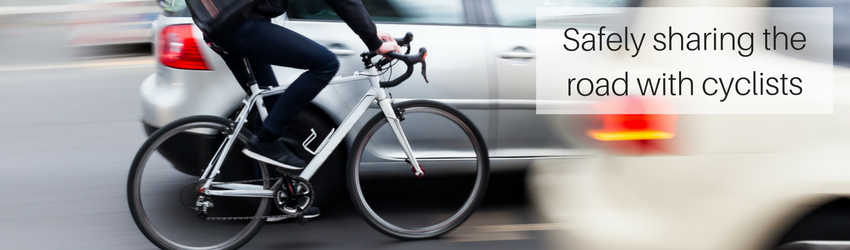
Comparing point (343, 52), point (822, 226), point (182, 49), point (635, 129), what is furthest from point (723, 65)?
point (182, 49)

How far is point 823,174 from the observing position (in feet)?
6.97

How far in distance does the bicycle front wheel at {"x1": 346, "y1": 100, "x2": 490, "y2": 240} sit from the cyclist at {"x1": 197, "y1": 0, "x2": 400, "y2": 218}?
1.05 ft

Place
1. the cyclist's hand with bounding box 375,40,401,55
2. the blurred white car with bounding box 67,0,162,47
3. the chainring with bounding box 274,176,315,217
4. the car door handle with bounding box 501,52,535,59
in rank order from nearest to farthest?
the cyclist's hand with bounding box 375,40,401,55 < the chainring with bounding box 274,176,315,217 < the car door handle with bounding box 501,52,535,59 < the blurred white car with bounding box 67,0,162,47

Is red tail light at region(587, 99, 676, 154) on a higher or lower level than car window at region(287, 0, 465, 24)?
lower

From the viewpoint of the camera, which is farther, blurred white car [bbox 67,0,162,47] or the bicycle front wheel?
blurred white car [bbox 67,0,162,47]

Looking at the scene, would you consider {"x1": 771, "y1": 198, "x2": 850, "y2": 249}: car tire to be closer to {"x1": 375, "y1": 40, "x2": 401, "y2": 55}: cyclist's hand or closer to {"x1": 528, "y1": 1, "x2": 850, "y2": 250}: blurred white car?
{"x1": 528, "y1": 1, "x2": 850, "y2": 250}: blurred white car

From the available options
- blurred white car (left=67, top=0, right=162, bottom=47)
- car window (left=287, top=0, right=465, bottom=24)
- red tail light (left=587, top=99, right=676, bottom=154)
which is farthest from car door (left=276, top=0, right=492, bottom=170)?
blurred white car (left=67, top=0, right=162, bottom=47)

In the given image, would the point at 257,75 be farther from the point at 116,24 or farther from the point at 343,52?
the point at 116,24

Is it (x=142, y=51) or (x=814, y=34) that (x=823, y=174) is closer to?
(x=814, y=34)

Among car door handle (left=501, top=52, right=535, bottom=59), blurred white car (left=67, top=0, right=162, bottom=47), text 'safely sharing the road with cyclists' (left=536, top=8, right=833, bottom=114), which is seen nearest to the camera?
text 'safely sharing the road with cyclists' (left=536, top=8, right=833, bottom=114)

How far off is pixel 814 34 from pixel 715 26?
31 cm

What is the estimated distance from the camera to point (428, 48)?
380 centimetres

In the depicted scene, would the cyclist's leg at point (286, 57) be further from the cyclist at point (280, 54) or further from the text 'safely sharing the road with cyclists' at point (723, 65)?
the text 'safely sharing the road with cyclists' at point (723, 65)

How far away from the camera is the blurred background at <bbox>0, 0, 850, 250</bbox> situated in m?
2.19
